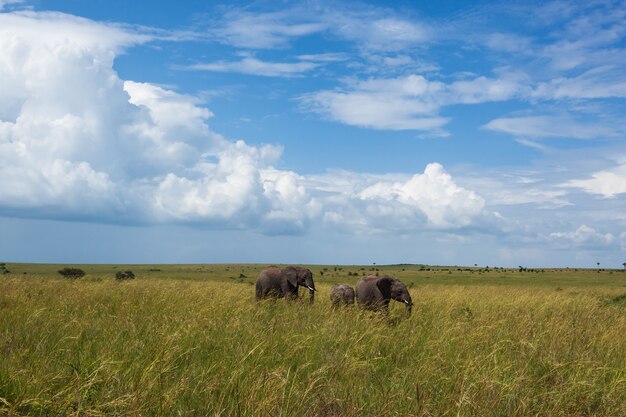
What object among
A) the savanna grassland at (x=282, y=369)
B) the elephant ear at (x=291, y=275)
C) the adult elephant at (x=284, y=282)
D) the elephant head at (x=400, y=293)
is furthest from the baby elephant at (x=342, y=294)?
the savanna grassland at (x=282, y=369)

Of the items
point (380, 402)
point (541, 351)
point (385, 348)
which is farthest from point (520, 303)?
point (380, 402)

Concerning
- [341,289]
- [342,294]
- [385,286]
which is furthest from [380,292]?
[341,289]

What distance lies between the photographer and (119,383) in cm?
445

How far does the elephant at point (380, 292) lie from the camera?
42.3 ft

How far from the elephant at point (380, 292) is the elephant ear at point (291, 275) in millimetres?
3011

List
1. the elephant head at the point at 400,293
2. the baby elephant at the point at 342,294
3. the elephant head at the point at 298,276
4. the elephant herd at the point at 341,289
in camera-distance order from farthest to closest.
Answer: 1. the elephant head at the point at 298,276
2. the baby elephant at the point at 342,294
3. the elephant herd at the point at 341,289
4. the elephant head at the point at 400,293

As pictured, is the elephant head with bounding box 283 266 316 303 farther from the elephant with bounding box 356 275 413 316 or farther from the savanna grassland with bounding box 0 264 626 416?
the savanna grassland with bounding box 0 264 626 416

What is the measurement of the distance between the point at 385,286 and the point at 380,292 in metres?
0.26

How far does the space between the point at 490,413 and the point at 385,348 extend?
288cm

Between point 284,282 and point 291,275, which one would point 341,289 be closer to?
point 291,275

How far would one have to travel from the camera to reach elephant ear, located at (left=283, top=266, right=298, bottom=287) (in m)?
16.2

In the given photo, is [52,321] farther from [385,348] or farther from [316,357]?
[385,348]

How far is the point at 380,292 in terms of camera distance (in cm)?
1322

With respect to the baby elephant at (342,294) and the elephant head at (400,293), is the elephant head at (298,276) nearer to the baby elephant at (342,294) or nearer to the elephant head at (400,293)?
the baby elephant at (342,294)
